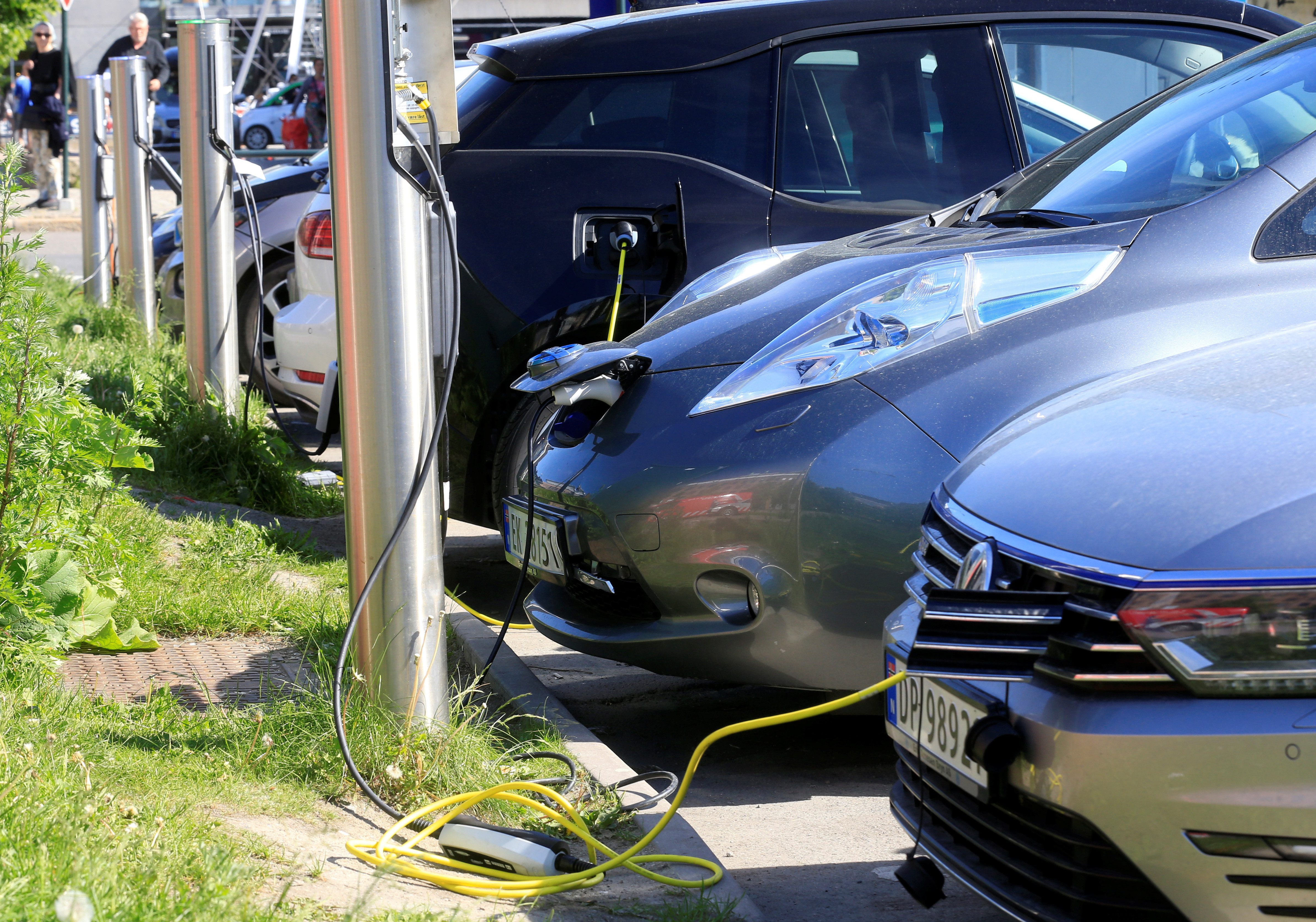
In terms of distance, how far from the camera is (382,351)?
9.21 feet

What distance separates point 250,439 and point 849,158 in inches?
109

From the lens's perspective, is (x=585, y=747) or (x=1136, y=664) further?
(x=585, y=747)

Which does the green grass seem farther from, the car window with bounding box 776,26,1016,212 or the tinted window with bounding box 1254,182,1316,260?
the tinted window with bounding box 1254,182,1316,260

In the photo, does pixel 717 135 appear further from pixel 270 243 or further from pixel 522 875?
pixel 270 243

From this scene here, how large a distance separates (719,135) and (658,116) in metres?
0.21

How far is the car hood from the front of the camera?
5.63 feet

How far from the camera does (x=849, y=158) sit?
14.5 feet

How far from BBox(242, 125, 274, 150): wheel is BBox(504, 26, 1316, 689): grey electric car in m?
25.3

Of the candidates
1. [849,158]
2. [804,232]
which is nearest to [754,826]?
[804,232]

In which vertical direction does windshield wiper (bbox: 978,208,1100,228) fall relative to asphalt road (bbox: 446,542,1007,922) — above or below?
above

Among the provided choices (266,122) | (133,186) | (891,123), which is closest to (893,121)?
(891,123)

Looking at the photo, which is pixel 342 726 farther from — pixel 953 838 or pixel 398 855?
pixel 953 838

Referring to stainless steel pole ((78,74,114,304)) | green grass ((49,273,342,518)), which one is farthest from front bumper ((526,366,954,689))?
stainless steel pole ((78,74,114,304))

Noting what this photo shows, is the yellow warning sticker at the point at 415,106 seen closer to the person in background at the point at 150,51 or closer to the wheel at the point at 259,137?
the person in background at the point at 150,51
